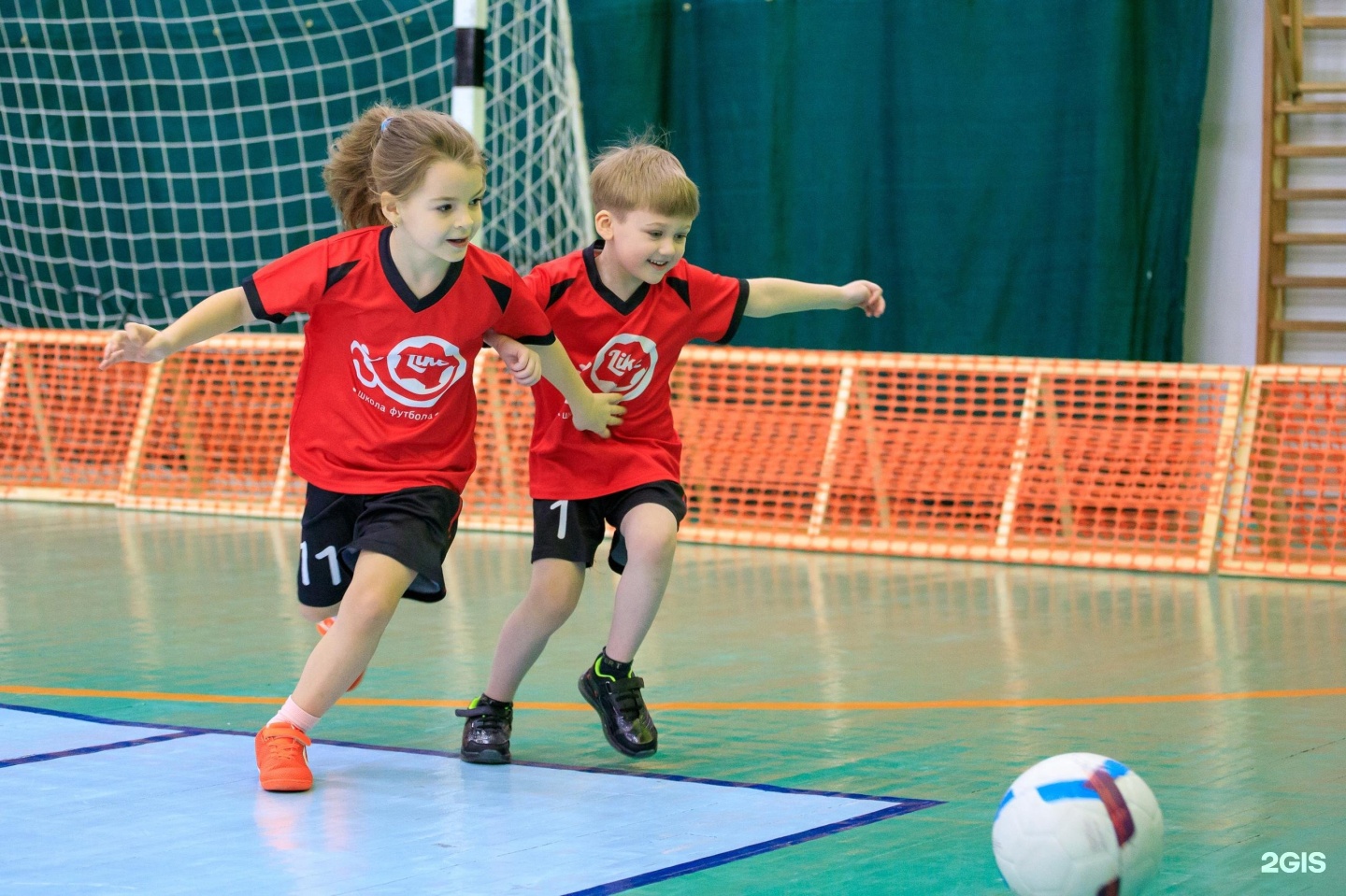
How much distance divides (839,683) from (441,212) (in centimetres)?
185

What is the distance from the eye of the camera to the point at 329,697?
11.9 feet

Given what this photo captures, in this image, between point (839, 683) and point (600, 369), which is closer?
point (600, 369)

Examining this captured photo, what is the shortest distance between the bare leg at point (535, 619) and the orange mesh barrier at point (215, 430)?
516 cm

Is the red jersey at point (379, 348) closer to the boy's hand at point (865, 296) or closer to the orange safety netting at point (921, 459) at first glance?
the boy's hand at point (865, 296)

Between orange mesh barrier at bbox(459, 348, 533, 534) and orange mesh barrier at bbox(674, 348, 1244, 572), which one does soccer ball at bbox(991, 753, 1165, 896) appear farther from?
orange mesh barrier at bbox(459, 348, 533, 534)

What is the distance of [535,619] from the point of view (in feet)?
13.1

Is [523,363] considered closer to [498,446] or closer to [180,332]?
[180,332]

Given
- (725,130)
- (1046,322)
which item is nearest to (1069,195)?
(1046,322)

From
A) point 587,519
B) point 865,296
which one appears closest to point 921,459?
point 865,296

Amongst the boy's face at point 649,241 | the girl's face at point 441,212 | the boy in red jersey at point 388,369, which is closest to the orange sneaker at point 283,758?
the boy in red jersey at point 388,369

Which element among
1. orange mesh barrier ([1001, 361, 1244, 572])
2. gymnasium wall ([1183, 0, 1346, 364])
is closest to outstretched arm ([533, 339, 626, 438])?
orange mesh barrier ([1001, 361, 1244, 572])

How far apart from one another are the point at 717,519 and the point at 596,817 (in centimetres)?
489

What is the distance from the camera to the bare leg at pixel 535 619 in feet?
13.1

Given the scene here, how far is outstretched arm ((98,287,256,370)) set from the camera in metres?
3.49
